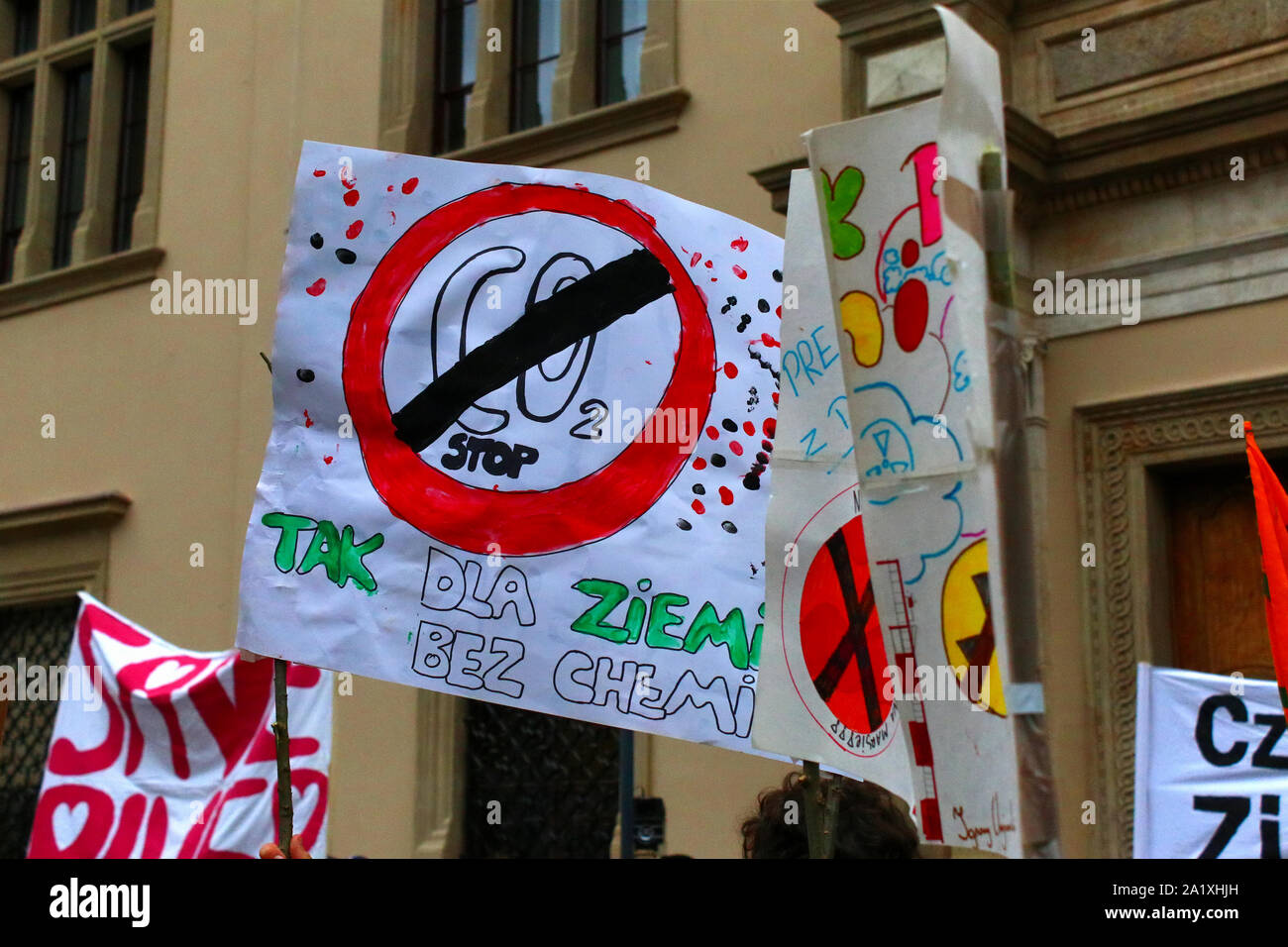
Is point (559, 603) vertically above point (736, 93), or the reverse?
point (736, 93)

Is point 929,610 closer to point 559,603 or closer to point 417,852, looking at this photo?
point 559,603

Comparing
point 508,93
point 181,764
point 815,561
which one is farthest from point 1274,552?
point 508,93

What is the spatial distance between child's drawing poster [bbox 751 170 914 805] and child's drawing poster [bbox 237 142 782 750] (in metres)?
0.40

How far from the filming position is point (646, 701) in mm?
3693

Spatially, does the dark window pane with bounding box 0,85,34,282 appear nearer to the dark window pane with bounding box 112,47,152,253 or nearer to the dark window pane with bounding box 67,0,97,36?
the dark window pane with bounding box 67,0,97,36

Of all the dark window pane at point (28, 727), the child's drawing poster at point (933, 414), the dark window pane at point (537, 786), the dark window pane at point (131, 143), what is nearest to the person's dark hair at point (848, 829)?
the child's drawing poster at point (933, 414)

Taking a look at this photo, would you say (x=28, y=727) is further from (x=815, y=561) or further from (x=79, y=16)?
(x=815, y=561)

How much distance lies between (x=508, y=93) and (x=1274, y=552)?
23.5 feet

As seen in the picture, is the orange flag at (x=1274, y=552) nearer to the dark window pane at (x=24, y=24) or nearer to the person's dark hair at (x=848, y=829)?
the person's dark hair at (x=848, y=829)

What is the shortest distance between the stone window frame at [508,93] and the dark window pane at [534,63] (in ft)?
0.21

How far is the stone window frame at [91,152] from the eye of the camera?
12.4 meters

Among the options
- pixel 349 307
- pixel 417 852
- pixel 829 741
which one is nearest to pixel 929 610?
pixel 829 741
